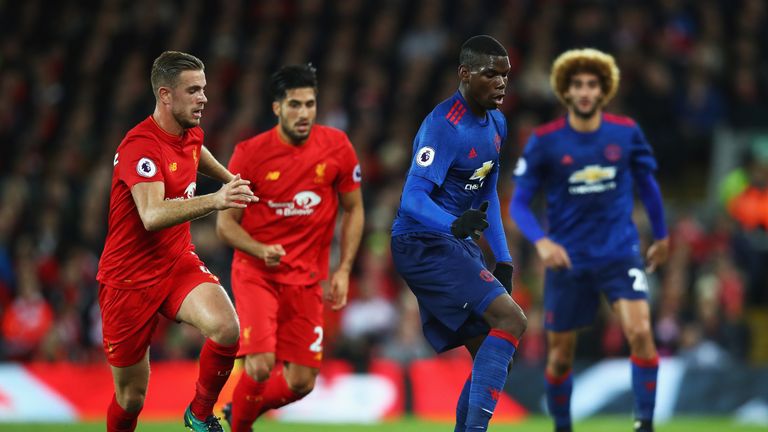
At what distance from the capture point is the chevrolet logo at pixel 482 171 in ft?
22.9

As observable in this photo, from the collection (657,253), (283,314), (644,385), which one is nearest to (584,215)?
(657,253)

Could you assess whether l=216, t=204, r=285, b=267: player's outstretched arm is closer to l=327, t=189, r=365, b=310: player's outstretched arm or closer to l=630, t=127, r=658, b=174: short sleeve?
l=327, t=189, r=365, b=310: player's outstretched arm

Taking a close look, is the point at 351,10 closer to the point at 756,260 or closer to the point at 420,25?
the point at 420,25

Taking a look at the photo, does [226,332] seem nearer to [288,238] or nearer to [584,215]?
[288,238]

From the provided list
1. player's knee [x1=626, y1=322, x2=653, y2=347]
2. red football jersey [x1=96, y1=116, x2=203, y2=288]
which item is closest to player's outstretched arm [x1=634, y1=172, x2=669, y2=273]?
player's knee [x1=626, y1=322, x2=653, y2=347]

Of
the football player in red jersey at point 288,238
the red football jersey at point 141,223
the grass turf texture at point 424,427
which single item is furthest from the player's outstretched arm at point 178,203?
the grass turf texture at point 424,427

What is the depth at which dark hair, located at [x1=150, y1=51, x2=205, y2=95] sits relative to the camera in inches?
275

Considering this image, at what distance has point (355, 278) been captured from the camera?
14672 millimetres

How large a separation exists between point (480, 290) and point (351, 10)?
11.7 metres

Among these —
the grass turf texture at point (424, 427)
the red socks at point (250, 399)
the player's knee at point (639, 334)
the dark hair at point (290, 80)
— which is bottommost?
the grass turf texture at point (424, 427)

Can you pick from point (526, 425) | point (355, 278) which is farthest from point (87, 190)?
point (526, 425)

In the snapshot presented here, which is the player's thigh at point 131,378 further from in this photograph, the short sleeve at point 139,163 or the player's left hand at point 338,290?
the player's left hand at point 338,290

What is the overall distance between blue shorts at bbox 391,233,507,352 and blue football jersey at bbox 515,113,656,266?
1777 millimetres

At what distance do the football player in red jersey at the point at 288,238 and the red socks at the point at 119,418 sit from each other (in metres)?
0.95
